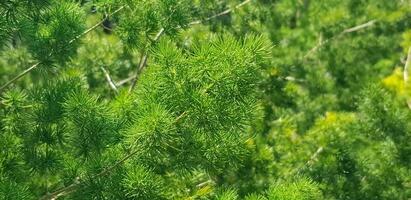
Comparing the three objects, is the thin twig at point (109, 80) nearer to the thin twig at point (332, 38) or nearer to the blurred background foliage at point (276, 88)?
the blurred background foliage at point (276, 88)

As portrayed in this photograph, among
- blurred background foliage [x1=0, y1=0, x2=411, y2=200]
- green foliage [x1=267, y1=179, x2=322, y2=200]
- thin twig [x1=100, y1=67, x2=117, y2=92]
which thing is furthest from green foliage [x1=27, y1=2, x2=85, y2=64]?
thin twig [x1=100, y1=67, x2=117, y2=92]

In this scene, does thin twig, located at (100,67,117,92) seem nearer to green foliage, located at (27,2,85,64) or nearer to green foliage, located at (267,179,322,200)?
green foliage, located at (27,2,85,64)

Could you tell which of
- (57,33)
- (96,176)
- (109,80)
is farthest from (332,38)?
(96,176)

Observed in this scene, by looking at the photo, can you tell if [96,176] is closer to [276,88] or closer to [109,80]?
[109,80]

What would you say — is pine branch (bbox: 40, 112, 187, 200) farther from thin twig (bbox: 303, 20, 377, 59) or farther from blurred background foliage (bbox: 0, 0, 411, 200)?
thin twig (bbox: 303, 20, 377, 59)

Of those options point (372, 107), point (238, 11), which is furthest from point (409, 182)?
point (238, 11)

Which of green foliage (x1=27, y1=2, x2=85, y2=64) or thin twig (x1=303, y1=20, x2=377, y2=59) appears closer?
green foliage (x1=27, y1=2, x2=85, y2=64)

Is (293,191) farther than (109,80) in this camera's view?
No

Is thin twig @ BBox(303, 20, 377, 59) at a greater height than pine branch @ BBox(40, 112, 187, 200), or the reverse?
pine branch @ BBox(40, 112, 187, 200)

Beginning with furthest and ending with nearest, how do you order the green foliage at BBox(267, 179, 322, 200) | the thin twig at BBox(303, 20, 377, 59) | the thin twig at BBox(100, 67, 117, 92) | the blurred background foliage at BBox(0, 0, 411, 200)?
the thin twig at BBox(303, 20, 377, 59), the thin twig at BBox(100, 67, 117, 92), the blurred background foliage at BBox(0, 0, 411, 200), the green foliage at BBox(267, 179, 322, 200)

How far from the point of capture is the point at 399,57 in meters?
9.21

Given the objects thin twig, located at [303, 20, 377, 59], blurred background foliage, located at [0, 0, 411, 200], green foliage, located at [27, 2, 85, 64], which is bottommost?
thin twig, located at [303, 20, 377, 59]

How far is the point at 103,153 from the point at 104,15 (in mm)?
1037

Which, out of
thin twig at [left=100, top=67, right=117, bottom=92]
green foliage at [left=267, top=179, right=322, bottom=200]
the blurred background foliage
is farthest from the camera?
thin twig at [left=100, top=67, right=117, bottom=92]
